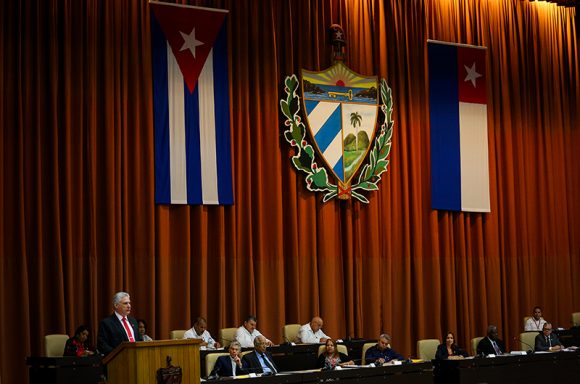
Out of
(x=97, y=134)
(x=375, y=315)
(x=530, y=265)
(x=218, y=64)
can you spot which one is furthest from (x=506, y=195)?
(x=97, y=134)

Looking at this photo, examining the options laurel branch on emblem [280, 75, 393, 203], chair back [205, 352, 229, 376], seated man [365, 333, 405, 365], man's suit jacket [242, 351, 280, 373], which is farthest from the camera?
laurel branch on emblem [280, 75, 393, 203]

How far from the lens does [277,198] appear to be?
47.0 feet

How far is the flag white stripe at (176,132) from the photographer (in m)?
13.5

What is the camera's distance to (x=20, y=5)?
12.5 meters

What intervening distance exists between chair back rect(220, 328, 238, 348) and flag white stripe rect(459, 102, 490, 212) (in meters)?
5.32

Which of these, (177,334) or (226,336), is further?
(226,336)

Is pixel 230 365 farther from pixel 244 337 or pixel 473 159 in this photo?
pixel 473 159

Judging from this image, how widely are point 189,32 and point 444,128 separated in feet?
16.5

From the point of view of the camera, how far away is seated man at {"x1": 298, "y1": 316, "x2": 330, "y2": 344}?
13320 millimetres

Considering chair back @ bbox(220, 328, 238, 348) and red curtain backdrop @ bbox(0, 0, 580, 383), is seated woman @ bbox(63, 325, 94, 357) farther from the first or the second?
chair back @ bbox(220, 328, 238, 348)

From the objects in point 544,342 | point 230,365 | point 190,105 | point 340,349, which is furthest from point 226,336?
point 544,342

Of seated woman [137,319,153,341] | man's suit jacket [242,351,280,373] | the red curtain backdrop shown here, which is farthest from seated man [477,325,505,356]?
seated woman [137,319,153,341]

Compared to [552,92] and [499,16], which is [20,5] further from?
[552,92]

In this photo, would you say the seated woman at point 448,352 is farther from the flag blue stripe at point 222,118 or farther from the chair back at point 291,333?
the flag blue stripe at point 222,118
